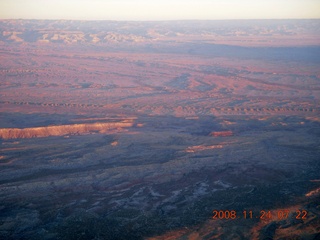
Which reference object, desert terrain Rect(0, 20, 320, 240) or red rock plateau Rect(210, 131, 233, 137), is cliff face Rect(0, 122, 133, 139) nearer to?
desert terrain Rect(0, 20, 320, 240)

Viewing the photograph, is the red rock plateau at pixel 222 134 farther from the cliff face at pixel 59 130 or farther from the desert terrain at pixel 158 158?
the cliff face at pixel 59 130

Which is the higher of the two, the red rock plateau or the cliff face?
the cliff face

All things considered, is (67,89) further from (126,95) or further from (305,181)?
(305,181)

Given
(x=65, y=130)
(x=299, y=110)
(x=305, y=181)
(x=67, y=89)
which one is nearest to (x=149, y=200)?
(x=305, y=181)
